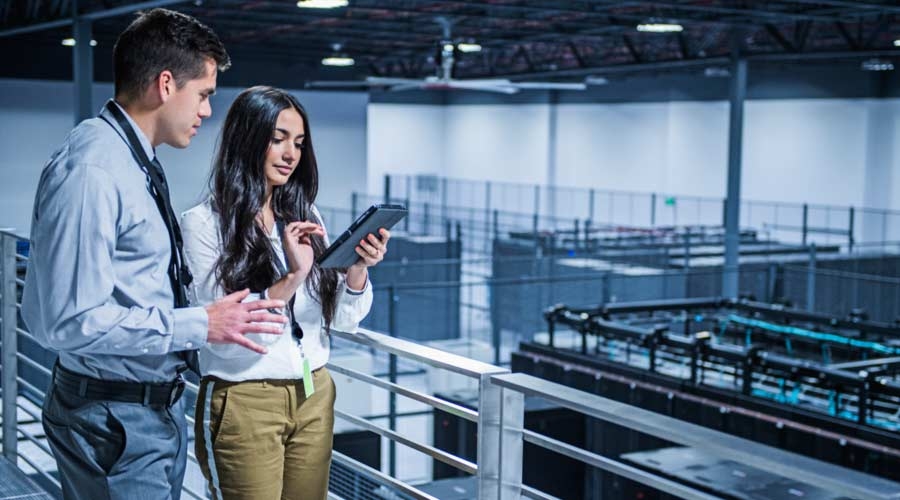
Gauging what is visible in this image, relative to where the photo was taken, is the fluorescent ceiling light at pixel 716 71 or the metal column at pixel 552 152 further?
the metal column at pixel 552 152

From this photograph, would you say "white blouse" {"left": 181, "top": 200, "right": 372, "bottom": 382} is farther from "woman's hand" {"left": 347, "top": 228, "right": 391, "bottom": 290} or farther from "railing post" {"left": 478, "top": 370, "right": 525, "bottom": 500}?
"railing post" {"left": 478, "top": 370, "right": 525, "bottom": 500}

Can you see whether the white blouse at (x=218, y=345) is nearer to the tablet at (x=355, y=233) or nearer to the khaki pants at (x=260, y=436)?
the khaki pants at (x=260, y=436)

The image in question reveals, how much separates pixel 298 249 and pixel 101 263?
1.47ft

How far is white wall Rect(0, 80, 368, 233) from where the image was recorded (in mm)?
17875

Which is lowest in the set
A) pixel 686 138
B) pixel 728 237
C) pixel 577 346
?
pixel 577 346

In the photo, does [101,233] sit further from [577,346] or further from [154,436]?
[577,346]

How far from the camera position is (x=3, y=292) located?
394cm

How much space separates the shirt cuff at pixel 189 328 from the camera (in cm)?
194

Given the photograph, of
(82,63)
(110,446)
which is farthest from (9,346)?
(82,63)

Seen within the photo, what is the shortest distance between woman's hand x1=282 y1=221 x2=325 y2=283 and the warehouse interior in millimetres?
344

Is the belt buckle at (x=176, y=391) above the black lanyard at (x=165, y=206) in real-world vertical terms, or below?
below

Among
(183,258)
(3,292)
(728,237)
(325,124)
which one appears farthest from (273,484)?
(325,124)

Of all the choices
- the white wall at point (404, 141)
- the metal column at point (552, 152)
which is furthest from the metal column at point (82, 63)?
the white wall at point (404, 141)

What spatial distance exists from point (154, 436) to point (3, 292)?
2158 mm
